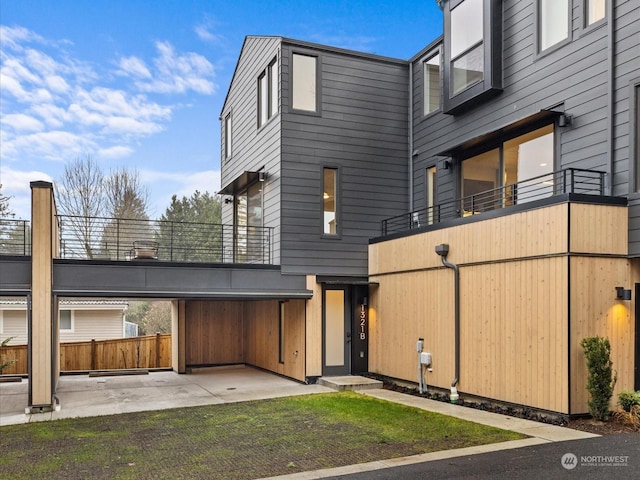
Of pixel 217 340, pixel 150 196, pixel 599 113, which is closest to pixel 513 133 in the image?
pixel 599 113

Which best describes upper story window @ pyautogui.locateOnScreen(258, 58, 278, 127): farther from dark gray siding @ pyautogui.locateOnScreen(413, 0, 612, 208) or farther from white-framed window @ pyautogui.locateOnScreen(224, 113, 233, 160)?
dark gray siding @ pyautogui.locateOnScreen(413, 0, 612, 208)

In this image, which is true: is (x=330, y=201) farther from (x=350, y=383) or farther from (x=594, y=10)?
(x=594, y=10)

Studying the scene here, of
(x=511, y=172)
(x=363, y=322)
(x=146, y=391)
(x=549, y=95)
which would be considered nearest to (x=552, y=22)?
(x=549, y=95)

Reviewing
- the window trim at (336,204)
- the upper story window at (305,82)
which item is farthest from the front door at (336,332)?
the upper story window at (305,82)

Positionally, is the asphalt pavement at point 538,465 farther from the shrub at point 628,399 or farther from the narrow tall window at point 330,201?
the narrow tall window at point 330,201

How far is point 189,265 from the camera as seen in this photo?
452 inches

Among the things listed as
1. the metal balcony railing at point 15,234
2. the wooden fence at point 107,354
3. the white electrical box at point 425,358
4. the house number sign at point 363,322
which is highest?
the metal balcony railing at point 15,234

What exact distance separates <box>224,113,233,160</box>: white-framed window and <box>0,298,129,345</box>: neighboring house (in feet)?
25.8

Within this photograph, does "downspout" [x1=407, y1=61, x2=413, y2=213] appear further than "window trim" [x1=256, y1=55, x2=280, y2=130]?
Yes

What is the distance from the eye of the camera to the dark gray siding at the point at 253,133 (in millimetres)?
12609

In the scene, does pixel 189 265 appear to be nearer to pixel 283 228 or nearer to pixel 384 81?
pixel 283 228

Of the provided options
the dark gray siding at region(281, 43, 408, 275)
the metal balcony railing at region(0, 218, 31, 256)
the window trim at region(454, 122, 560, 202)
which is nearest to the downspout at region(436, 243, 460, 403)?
the window trim at region(454, 122, 560, 202)

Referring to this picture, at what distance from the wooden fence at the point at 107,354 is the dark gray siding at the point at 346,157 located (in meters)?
6.79

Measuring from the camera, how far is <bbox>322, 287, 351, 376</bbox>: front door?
12.5 metres
